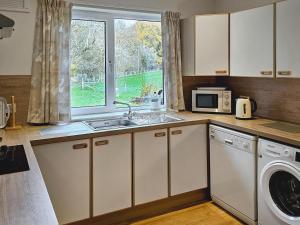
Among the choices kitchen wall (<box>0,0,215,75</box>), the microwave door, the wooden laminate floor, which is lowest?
the wooden laminate floor

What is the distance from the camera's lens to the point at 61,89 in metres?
2.71

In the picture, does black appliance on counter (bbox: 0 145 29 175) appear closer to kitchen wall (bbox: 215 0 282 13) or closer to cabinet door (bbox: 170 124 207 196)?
cabinet door (bbox: 170 124 207 196)

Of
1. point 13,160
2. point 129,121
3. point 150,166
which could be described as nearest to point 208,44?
point 129,121

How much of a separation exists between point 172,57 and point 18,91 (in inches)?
63.5

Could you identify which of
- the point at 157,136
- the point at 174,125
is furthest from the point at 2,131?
the point at 174,125

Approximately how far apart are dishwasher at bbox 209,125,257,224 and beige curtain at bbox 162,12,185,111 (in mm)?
618

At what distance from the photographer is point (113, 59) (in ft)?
10.3

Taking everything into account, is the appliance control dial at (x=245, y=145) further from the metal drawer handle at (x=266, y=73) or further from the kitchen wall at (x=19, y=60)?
the kitchen wall at (x=19, y=60)

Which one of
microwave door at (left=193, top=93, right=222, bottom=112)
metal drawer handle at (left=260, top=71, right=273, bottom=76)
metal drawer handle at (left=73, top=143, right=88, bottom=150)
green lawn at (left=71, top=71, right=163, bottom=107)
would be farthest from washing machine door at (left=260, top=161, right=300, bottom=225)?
green lawn at (left=71, top=71, right=163, bottom=107)

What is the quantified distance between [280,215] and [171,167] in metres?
1.02

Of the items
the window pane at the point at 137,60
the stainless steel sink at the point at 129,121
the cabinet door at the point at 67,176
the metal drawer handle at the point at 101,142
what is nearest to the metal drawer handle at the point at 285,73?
the stainless steel sink at the point at 129,121

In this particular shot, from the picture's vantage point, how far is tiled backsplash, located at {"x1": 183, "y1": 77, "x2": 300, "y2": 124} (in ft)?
8.78

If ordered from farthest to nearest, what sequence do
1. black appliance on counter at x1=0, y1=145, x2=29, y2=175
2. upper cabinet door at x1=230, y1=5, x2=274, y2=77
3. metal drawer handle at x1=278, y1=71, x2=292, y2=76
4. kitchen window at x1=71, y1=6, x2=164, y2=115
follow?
kitchen window at x1=71, y1=6, x2=164, y2=115 < upper cabinet door at x1=230, y1=5, x2=274, y2=77 < metal drawer handle at x1=278, y1=71, x2=292, y2=76 < black appliance on counter at x1=0, y1=145, x2=29, y2=175

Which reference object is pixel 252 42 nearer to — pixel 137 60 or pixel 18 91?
pixel 137 60
